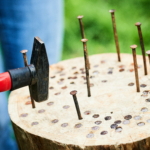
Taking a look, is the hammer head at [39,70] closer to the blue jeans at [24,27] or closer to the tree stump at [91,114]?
the tree stump at [91,114]

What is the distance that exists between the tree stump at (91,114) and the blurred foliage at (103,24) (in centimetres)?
197

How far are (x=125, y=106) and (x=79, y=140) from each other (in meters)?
0.36

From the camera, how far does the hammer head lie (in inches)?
59.0

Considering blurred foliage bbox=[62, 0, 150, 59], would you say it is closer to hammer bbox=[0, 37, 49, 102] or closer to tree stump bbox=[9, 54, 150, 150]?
tree stump bbox=[9, 54, 150, 150]

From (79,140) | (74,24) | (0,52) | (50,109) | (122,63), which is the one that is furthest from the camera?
(74,24)

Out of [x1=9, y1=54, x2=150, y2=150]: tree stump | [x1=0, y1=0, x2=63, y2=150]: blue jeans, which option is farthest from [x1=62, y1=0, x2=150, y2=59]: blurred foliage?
[x1=9, y1=54, x2=150, y2=150]: tree stump

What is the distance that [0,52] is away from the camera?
2773 mm

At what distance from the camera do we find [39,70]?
154 cm

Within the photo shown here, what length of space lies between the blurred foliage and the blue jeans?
1362 mm

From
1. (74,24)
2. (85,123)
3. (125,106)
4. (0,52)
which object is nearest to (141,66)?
(125,106)

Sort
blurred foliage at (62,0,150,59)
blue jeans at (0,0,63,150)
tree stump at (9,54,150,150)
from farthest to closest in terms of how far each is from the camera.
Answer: blurred foliage at (62,0,150,59) < blue jeans at (0,0,63,150) < tree stump at (9,54,150,150)

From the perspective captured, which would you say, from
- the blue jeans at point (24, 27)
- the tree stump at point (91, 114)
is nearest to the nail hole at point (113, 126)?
the tree stump at point (91, 114)

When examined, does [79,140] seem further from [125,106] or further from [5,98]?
[5,98]

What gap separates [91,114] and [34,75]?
383 mm
